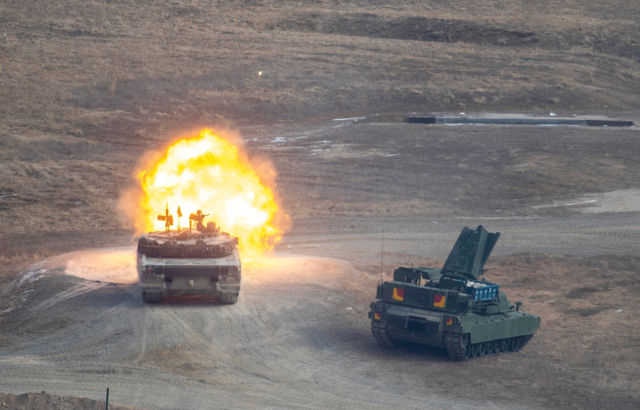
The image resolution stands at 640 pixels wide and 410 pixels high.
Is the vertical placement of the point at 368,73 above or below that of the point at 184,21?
below

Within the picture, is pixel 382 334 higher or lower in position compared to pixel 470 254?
lower

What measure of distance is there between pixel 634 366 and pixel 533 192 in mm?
22180

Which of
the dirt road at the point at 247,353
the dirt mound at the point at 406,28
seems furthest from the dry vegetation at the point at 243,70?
the dirt road at the point at 247,353

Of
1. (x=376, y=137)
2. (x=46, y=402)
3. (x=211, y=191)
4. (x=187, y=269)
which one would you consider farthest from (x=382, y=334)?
(x=376, y=137)

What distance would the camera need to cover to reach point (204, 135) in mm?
31484

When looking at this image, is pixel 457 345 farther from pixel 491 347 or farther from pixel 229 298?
pixel 229 298

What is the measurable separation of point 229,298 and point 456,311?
6.62 metres

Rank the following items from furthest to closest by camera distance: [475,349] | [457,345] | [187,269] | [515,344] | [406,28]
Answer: [406,28]
[187,269]
[515,344]
[475,349]
[457,345]

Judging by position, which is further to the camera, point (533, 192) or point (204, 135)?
point (533, 192)

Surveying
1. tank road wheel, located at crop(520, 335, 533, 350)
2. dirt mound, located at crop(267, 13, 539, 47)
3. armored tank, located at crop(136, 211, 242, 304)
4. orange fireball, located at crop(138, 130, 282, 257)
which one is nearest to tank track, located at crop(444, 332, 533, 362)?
tank road wheel, located at crop(520, 335, 533, 350)

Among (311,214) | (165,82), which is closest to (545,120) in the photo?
(311,214)

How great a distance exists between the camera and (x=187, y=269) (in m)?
22.8

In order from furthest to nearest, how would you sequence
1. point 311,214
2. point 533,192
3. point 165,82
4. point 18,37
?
point 18,37 → point 165,82 → point 533,192 → point 311,214

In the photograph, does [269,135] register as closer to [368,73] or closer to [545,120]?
[368,73]
